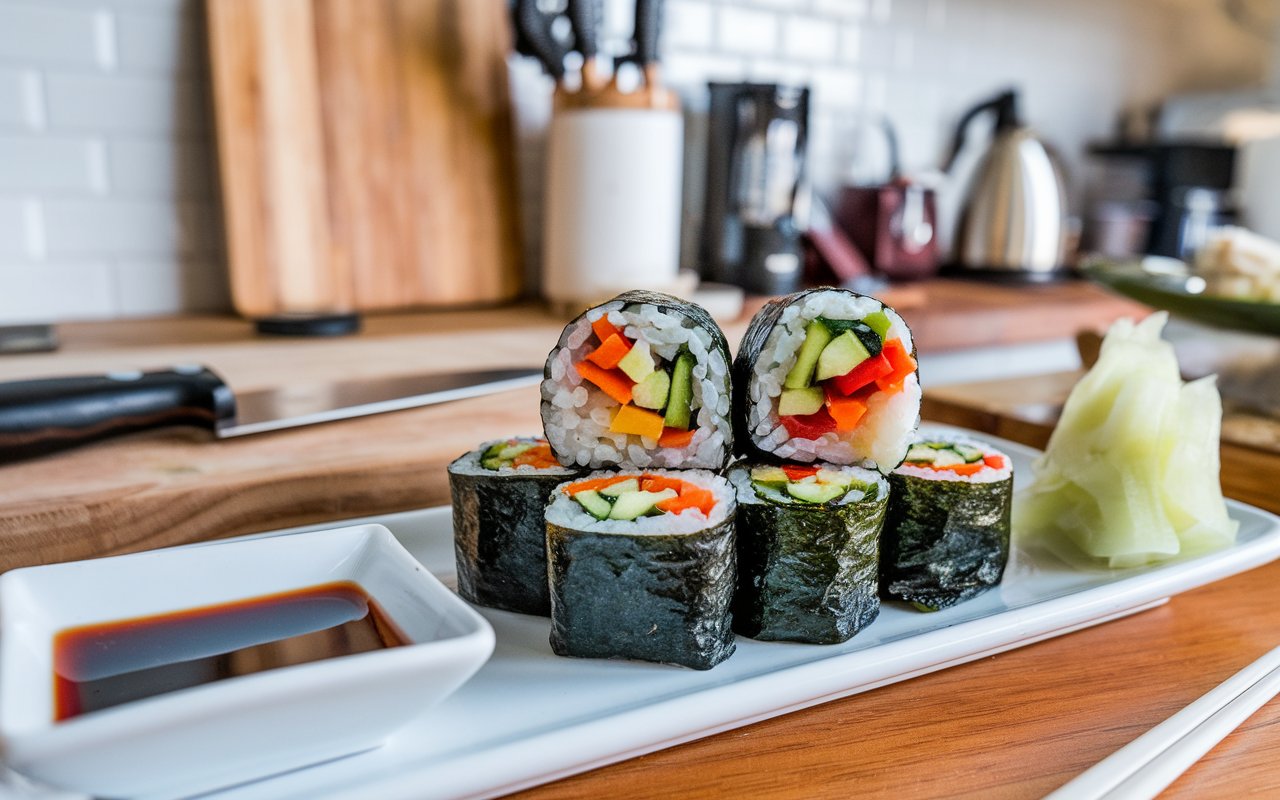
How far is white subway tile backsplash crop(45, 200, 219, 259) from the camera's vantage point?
5.53 feet

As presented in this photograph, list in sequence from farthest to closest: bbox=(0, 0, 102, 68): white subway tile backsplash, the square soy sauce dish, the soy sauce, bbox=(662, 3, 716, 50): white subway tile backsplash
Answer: bbox=(662, 3, 716, 50): white subway tile backsplash
bbox=(0, 0, 102, 68): white subway tile backsplash
the soy sauce
the square soy sauce dish

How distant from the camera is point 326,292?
6.07 ft

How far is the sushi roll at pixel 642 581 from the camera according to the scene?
74cm

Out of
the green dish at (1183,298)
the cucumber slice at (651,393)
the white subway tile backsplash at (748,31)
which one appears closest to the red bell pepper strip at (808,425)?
the cucumber slice at (651,393)

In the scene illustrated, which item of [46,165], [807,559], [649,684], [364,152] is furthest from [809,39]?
[649,684]

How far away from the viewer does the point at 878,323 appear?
0.85 m

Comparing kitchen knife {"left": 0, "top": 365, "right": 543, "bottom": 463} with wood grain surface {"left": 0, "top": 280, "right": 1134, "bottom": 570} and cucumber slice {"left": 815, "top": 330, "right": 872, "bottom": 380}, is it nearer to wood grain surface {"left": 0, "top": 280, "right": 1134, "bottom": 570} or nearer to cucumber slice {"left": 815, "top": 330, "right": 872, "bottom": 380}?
wood grain surface {"left": 0, "top": 280, "right": 1134, "bottom": 570}

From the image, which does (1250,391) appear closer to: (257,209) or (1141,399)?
(1141,399)

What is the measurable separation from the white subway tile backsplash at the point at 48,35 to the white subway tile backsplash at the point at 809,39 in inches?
65.0

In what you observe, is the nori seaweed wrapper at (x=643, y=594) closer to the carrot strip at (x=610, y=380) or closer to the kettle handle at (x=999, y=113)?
Result: the carrot strip at (x=610, y=380)

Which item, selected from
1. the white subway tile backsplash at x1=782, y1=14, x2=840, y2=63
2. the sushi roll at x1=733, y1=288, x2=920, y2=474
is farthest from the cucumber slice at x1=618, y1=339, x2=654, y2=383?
the white subway tile backsplash at x1=782, y1=14, x2=840, y2=63

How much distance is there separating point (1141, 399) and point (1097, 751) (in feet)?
1.49

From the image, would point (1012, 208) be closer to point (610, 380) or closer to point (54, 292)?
point (610, 380)

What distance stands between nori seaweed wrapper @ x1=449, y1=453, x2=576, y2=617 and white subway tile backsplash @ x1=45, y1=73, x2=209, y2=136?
1.30 metres
